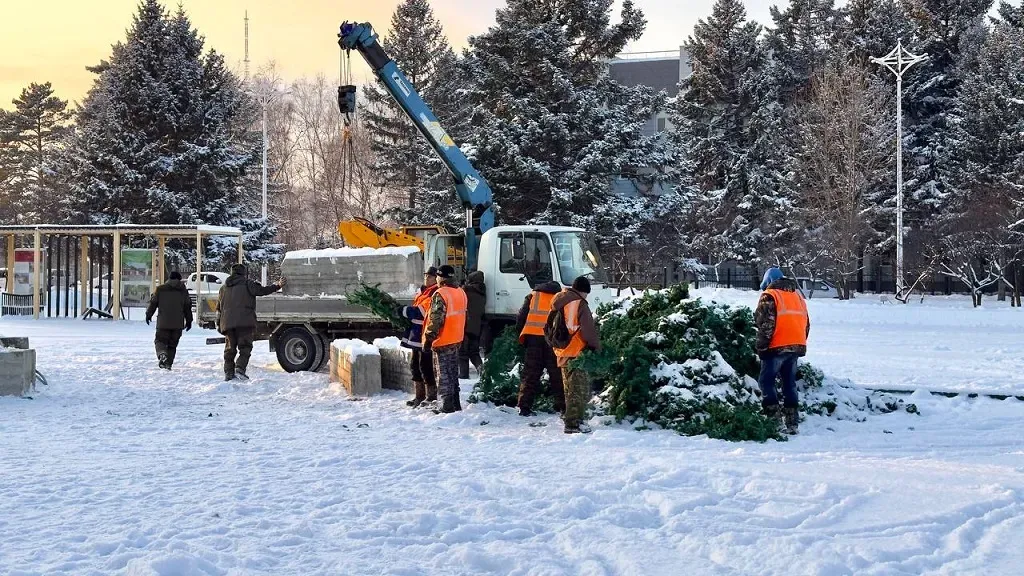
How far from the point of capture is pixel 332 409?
1211 cm

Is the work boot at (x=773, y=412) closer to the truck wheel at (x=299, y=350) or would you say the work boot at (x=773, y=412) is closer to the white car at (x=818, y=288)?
the truck wheel at (x=299, y=350)

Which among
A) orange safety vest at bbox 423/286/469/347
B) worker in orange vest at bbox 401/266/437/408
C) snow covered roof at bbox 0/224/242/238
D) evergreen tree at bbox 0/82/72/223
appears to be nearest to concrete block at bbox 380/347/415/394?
worker in orange vest at bbox 401/266/437/408

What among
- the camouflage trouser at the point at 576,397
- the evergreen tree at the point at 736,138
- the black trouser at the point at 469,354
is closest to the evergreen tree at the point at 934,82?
the evergreen tree at the point at 736,138

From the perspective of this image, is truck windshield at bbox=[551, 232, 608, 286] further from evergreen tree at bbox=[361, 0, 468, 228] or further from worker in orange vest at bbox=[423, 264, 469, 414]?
evergreen tree at bbox=[361, 0, 468, 228]

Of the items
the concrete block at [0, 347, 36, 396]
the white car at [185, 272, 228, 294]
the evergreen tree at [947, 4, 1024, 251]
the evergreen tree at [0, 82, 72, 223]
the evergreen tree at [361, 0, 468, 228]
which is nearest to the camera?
the concrete block at [0, 347, 36, 396]

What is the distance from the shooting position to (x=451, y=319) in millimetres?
11688

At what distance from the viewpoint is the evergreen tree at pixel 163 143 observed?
3803 cm

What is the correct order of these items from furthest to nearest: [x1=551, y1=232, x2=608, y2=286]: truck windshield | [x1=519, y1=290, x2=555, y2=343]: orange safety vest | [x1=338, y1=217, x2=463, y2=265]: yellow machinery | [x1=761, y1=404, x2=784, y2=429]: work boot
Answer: [x1=338, y1=217, x2=463, y2=265]: yellow machinery
[x1=551, y1=232, x2=608, y2=286]: truck windshield
[x1=519, y1=290, x2=555, y2=343]: orange safety vest
[x1=761, y1=404, x2=784, y2=429]: work boot

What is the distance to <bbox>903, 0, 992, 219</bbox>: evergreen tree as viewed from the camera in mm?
49094

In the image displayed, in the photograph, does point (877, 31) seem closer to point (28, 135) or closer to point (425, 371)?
point (425, 371)

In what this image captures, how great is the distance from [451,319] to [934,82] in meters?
46.3

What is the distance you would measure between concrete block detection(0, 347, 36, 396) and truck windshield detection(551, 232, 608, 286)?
7.80 metres

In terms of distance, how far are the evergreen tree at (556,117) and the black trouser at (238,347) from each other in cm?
2043

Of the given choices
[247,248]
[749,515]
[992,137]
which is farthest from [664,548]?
[992,137]
